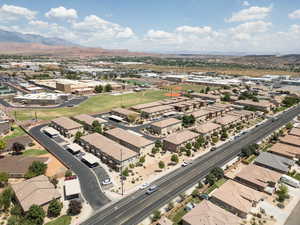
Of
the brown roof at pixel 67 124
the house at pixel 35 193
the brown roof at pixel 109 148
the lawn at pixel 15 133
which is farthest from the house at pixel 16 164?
the brown roof at pixel 67 124

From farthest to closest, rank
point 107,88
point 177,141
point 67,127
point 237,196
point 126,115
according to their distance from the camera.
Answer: point 107,88 → point 126,115 → point 67,127 → point 177,141 → point 237,196

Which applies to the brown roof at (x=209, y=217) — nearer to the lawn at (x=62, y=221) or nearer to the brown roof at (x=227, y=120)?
the lawn at (x=62, y=221)

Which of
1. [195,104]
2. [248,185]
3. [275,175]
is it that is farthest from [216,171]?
[195,104]

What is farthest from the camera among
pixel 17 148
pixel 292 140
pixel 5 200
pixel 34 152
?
pixel 292 140

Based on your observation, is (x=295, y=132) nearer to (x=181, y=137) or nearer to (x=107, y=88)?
(x=181, y=137)

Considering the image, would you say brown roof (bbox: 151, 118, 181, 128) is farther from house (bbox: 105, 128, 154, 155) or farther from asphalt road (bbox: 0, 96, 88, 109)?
asphalt road (bbox: 0, 96, 88, 109)

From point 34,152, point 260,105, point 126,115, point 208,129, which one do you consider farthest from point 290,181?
point 34,152
